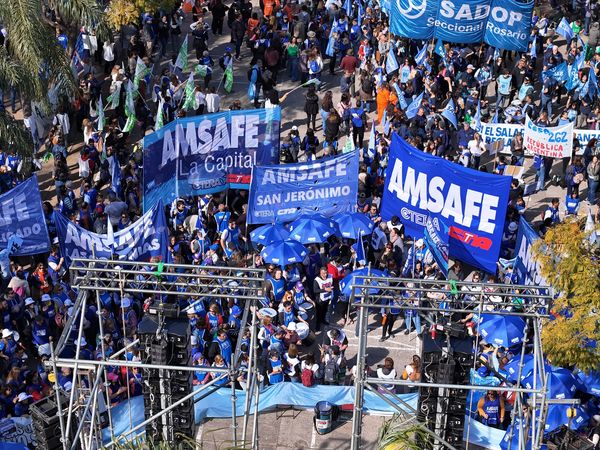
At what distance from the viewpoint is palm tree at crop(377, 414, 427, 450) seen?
59.2 ft

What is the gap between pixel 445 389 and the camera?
20281 mm

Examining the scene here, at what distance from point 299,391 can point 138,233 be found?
4.69m

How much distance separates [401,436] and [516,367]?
4.86 meters

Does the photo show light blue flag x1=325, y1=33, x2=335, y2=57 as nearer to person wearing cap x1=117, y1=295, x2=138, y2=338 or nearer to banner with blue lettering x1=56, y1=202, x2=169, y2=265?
banner with blue lettering x1=56, y1=202, x2=169, y2=265

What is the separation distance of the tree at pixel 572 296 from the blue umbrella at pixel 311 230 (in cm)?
476

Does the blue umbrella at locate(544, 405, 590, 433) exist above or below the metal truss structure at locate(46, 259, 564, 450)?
below

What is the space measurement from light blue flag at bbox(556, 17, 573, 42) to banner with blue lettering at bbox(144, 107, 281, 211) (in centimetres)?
1153

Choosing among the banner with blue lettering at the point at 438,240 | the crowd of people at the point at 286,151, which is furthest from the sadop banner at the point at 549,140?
the banner with blue lettering at the point at 438,240

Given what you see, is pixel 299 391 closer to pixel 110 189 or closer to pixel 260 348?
pixel 260 348

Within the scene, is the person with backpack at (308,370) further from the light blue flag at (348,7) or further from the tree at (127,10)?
the light blue flag at (348,7)

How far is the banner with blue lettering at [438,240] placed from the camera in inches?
961

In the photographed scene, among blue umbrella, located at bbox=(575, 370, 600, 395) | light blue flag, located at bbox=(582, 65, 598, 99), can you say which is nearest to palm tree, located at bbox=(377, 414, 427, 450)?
blue umbrella, located at bbox=(575, 370, 600, 395)

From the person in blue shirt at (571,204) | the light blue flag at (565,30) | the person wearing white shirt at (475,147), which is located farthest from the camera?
the light blue flag at (565,30)

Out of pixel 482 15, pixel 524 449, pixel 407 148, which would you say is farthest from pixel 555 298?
pixel 482 15
